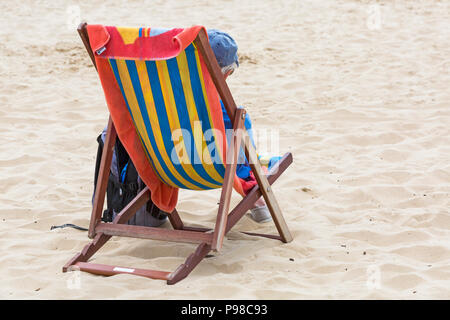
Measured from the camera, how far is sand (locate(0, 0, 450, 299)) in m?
3.29

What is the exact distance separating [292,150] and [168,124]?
218 cm

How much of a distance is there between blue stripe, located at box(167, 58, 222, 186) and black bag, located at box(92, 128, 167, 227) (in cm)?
60

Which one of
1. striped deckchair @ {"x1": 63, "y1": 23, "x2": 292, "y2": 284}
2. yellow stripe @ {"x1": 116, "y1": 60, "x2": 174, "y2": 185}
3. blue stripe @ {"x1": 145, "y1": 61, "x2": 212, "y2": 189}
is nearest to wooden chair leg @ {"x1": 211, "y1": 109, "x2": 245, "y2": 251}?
striped deckchair @ {"x1": 63, "y1": 23, "x2": 292, "y2": 284}

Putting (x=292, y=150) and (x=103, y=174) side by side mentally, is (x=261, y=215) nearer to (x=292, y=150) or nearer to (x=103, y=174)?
(x=103, y=174)

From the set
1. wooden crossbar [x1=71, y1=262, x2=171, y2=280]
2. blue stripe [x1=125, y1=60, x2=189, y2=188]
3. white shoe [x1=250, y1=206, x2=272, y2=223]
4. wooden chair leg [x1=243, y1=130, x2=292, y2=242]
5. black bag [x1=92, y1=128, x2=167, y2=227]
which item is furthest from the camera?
white shoe [x1=250, y1=206, x2=272, y2=223]

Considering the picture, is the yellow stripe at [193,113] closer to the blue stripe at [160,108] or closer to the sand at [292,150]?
the blue stripe at [160,108]

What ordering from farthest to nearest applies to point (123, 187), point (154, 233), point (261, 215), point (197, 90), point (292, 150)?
point (292, 150) < point (261, 215) < point (123, 187) < point (154, 233) < point (197, 90)

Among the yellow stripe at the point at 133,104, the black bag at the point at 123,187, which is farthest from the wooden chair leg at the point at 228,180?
the black bag at the point at 123,187

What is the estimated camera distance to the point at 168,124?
3.23 metres

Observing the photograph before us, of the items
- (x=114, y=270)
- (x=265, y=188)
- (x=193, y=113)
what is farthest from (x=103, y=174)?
(x=265, y=188)

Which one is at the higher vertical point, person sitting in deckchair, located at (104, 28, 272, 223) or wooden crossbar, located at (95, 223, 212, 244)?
person sitting in deckchair, located at (104, 28, 272, 223)

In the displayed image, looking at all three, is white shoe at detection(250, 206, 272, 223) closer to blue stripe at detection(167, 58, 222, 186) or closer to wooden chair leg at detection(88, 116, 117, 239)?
blue stripe at detection(167, 58, 222, 186)

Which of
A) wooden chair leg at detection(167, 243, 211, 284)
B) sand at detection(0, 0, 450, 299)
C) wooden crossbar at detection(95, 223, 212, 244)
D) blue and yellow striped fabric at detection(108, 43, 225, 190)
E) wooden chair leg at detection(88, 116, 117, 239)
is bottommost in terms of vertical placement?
sand at detection(0, 0, 450, 299)
